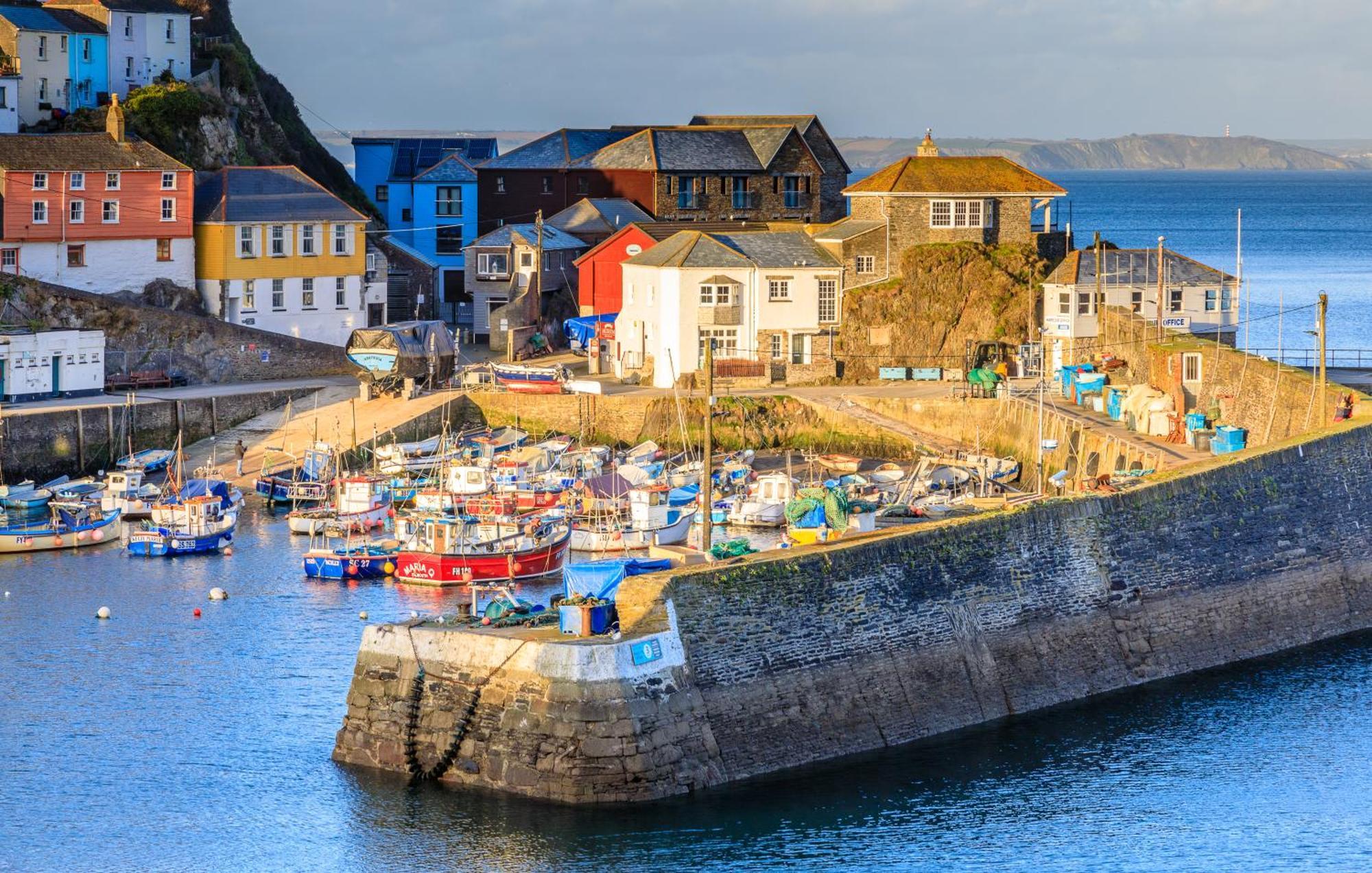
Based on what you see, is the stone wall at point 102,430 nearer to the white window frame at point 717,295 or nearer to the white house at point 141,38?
the white window frame at point 717,295

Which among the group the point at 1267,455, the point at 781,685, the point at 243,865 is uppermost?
the point at 1267,455

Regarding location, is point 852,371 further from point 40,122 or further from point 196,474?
point 40,122

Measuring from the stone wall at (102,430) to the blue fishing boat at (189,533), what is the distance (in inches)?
326

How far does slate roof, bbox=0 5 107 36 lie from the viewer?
80875 millimetres

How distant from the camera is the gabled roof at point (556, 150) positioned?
302ft

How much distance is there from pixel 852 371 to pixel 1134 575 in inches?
1197

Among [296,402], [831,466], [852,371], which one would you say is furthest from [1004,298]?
[296,402]

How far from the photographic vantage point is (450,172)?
9525 centimetres

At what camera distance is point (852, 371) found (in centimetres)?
7075

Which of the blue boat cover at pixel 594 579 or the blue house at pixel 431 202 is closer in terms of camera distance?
the blue boat cover at pixel 594 579

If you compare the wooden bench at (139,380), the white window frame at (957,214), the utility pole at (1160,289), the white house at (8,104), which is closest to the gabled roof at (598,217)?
the white window frame at (957,214)

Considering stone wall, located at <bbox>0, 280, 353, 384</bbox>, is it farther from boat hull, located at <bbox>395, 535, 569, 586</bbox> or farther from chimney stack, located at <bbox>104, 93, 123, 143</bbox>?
boat hull, located at <bbox>395, 535, 569, 586</bbox>

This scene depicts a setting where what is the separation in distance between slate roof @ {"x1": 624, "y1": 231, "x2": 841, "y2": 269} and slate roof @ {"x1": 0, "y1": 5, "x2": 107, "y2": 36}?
2424 cm

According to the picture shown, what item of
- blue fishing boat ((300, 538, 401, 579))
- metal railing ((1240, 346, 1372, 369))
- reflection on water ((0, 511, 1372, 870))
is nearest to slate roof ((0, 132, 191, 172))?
blue fishing boat ((300, 538, 401, 579))
